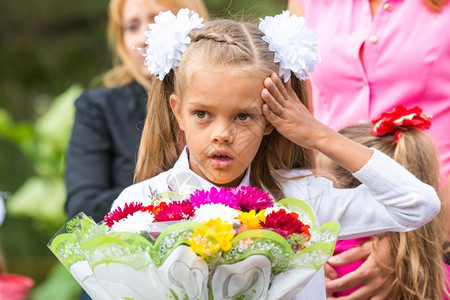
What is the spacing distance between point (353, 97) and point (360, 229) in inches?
31.7

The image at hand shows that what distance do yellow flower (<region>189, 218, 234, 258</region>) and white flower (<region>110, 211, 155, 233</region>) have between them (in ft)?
0.50

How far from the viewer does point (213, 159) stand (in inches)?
87.2

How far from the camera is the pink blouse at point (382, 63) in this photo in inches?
113

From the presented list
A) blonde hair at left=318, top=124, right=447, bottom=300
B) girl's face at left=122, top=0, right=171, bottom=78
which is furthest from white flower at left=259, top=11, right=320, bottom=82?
girl's face at left=122, top=0, right=171, bottom=78

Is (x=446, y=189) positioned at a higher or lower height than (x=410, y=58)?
lower

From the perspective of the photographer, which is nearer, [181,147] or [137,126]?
[181,147]

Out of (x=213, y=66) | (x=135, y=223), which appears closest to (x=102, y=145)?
(x=213, y=66)

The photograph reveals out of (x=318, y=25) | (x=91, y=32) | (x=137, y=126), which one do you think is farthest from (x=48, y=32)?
(x=318, y=25)

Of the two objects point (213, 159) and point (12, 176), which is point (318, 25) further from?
point (12, 176)

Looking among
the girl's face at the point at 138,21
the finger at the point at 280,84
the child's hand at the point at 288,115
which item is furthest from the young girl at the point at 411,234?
the girl's face at the point at 138,21

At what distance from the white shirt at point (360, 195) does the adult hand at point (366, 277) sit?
0.40 meters

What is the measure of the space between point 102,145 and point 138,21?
638mm

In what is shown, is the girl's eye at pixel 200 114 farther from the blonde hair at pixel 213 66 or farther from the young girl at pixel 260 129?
the blonde hair at pixel 213 66

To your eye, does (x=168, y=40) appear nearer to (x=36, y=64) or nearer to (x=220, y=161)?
(x=220, y=161)
